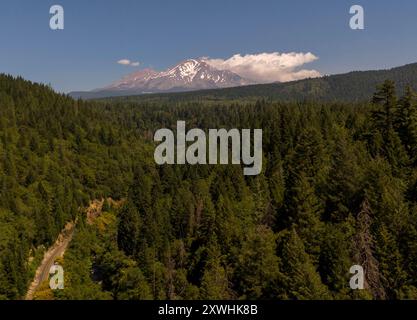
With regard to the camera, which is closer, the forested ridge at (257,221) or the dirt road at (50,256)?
the forested ridge at (257,221)

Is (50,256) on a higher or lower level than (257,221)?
lower

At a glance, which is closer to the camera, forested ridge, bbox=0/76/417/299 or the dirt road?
forested ridge, bbox=0/76/417/299

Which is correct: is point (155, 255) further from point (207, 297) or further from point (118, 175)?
point (118, 175)

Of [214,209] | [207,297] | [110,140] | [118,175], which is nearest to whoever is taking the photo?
[207,297]

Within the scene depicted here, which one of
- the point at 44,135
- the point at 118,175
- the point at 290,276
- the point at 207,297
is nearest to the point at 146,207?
the point at 207,297

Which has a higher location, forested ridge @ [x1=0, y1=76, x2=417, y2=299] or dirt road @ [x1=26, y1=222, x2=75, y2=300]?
forested ridge @ [x1=0, y1=76, x2=417, y2=299]

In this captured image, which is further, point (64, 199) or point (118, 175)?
point (118, 175)

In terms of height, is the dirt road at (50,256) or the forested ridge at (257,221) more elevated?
the forested ridge at (257,221)

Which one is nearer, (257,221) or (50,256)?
(257,221)
